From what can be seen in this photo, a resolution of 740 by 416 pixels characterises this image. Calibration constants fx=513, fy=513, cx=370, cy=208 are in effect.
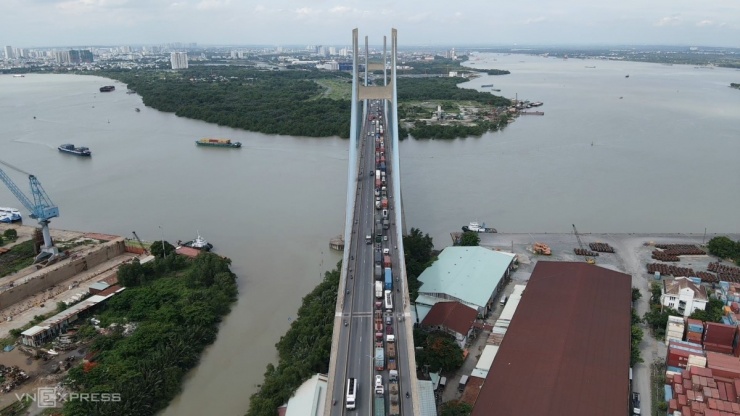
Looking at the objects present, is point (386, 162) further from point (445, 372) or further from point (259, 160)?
point (259, 160)

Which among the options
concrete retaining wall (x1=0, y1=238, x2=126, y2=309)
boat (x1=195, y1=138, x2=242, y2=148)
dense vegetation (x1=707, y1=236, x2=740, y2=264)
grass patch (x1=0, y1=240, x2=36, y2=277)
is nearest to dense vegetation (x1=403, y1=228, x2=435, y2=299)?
dense vegetation (x1=707, y1=236, x2=740, y2=264)

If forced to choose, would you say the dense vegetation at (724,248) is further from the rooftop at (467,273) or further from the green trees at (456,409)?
the green trees at (456,409)

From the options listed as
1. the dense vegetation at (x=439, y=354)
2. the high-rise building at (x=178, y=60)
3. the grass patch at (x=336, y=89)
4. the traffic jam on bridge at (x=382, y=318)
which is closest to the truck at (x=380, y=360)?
the traffic jam on bridge at (x=382, y=318)

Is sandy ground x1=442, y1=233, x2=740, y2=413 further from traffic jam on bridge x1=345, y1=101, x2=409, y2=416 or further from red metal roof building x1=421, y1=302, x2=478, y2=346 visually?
traffic jam on bridge x1=345, y1=101, x2=409, y2=416

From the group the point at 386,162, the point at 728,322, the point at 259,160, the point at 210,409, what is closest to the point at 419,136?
the point at 259,160

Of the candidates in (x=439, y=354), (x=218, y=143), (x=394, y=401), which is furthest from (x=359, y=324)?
(x=218, y=143)
